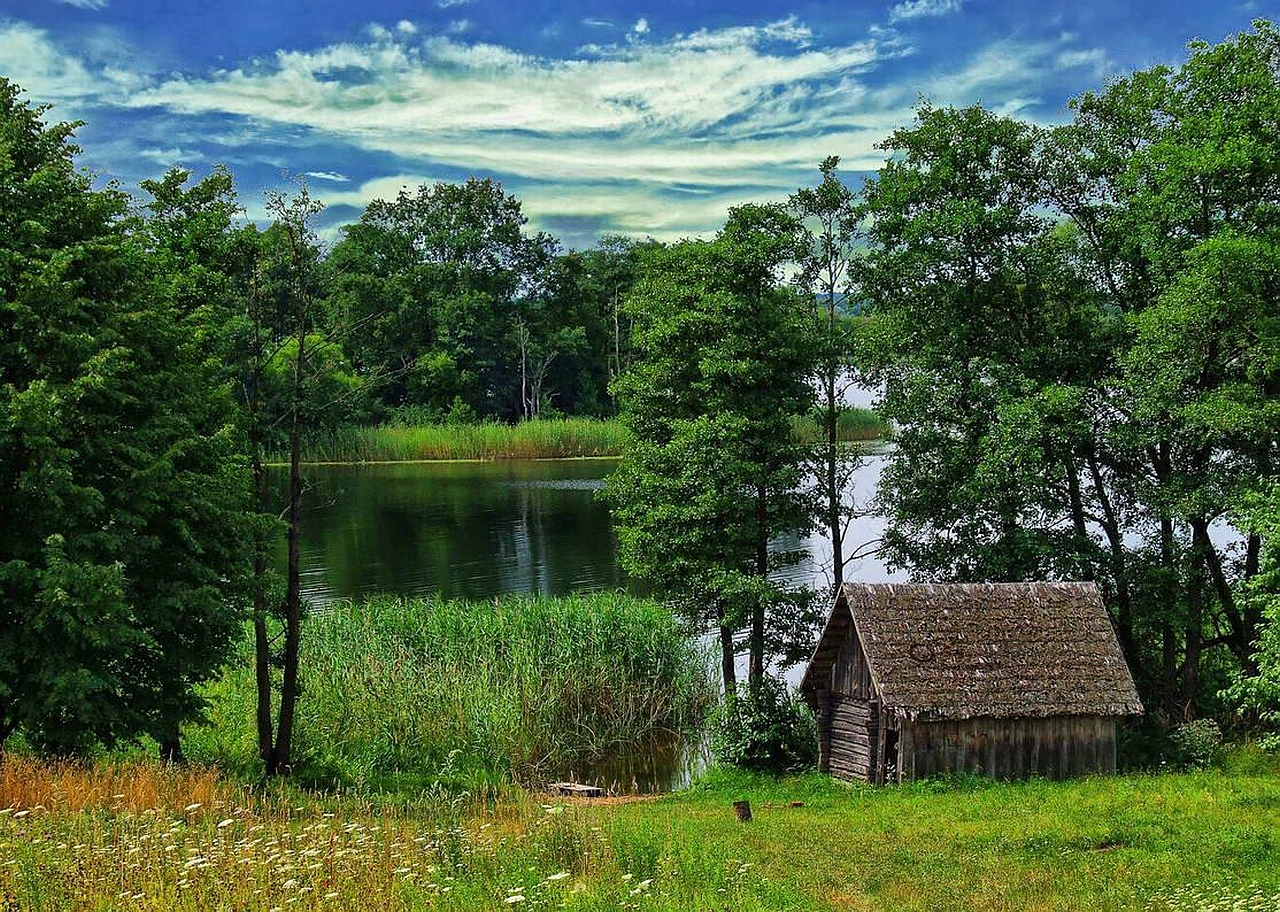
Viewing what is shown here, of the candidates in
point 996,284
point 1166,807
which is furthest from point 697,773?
point 996,284

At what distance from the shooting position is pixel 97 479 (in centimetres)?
1811

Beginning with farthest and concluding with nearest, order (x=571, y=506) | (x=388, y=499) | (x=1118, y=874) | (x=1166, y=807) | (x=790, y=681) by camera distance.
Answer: (x=388, y=499), (x=571, y=506), (x=790, y=681), (x=1166, y=807), (x=1118, y=874)

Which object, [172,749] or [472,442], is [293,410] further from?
[472,442]

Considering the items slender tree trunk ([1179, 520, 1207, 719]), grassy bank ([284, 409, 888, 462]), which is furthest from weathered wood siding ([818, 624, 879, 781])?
grassy bank ([284, 409, 888, 462])

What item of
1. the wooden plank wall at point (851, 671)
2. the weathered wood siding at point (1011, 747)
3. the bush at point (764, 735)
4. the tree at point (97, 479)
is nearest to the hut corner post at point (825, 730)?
the wooden plank wall at point (851, 671)

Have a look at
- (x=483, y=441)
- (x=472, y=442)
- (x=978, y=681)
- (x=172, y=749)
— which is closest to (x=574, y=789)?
(x=172, y=749)

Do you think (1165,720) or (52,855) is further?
(1165,720)

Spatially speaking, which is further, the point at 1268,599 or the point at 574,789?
the point at 574,789

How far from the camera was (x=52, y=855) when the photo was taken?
364 inches

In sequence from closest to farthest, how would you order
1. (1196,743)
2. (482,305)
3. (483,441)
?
1. (1196,743)
2. (483,441)
3. (482,305)

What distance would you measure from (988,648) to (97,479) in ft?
59.7

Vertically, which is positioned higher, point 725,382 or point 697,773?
point 725,382

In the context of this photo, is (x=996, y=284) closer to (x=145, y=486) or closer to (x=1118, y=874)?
(x=1118, y=874)

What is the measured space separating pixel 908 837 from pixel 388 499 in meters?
52.3
